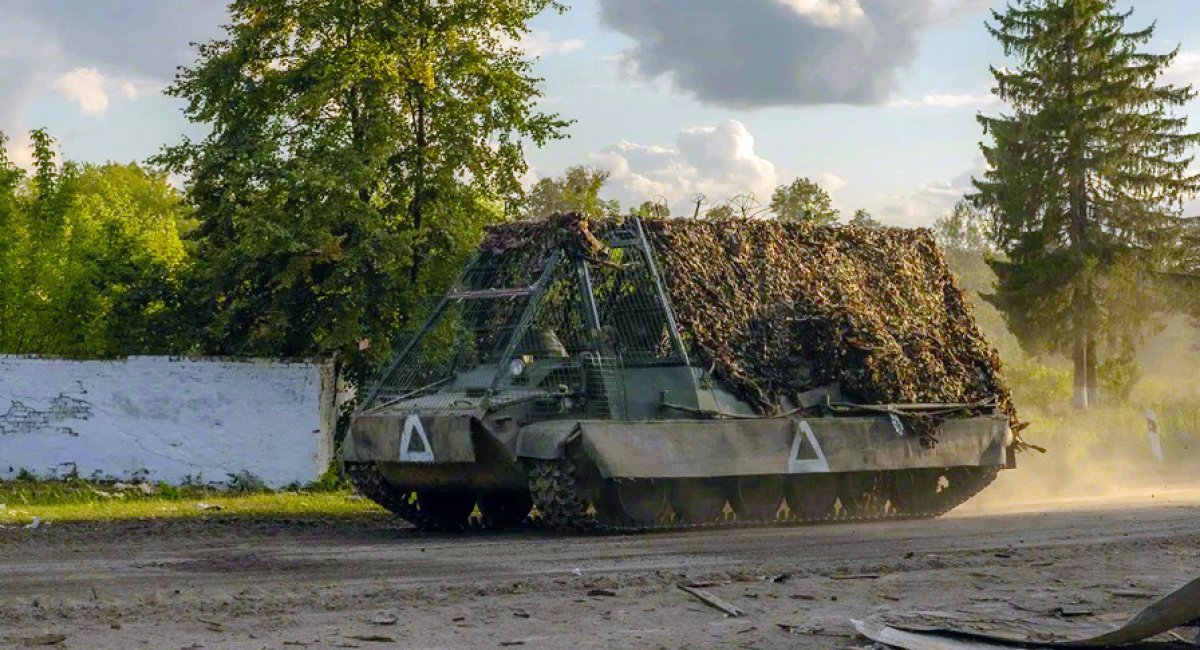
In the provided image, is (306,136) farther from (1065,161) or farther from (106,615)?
(1065,161)

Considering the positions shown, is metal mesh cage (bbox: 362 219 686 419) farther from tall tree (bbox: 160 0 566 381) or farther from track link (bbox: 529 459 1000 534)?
tall tree (bbox: 160 0 566 381)

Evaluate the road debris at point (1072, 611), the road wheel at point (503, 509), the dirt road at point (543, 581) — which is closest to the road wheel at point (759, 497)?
the dirt road at point (543, 581)

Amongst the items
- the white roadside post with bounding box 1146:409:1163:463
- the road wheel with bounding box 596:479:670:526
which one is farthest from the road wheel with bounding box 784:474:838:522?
the white roadside post with bounding box 1146:409:1163:463

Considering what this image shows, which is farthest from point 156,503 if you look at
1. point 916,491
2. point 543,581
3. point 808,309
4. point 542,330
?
point 543,581

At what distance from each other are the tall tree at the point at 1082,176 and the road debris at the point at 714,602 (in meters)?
32.7

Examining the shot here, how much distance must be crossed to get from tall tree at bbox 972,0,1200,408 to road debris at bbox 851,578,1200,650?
1346 inches

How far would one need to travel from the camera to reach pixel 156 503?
1816 cm

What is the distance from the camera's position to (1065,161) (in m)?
41.3

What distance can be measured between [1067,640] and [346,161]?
14326 mm

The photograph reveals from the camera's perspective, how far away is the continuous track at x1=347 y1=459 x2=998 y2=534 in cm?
1415

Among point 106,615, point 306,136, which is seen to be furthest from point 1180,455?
point 106,615

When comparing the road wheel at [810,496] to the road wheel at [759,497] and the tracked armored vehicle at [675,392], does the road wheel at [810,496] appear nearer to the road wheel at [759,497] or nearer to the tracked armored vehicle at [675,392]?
the tracked armored vehicle at [675,392]

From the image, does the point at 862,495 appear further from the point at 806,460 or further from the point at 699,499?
the point at 699,499

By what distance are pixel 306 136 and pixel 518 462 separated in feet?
27.6
